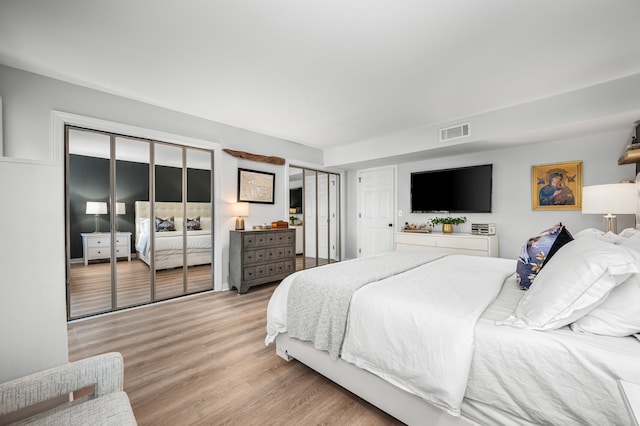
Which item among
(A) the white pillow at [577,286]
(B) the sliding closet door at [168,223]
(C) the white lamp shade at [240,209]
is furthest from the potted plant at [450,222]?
(B) the sliding closet door at [168,223]

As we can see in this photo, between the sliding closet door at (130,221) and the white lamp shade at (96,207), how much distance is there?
94 millimetres

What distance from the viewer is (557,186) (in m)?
3.82

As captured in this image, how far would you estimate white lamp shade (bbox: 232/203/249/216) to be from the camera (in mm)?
4184

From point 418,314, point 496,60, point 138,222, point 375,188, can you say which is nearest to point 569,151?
point 496,60

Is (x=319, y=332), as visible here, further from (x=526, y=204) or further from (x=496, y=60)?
(x=526, y=204)

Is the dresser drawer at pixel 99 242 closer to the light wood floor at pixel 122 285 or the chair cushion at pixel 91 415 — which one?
the light wood floor at pixel 122 285

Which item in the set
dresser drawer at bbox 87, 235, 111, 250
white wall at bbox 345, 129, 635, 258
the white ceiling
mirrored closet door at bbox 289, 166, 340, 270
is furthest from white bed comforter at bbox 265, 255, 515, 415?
mirrored closet door at bbox 289, 166, 340, 270

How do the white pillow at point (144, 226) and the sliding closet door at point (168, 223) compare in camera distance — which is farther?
the sliding closet door at point (168, 223)

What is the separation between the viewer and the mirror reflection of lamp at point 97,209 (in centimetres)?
308

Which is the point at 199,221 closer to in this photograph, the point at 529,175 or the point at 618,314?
the point at 618,314

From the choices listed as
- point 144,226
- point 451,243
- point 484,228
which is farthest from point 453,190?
point 144,226

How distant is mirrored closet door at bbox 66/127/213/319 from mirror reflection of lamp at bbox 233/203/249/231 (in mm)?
384

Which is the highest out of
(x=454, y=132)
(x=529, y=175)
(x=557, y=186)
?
(x=454, y=132)

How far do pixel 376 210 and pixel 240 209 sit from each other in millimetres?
3006
